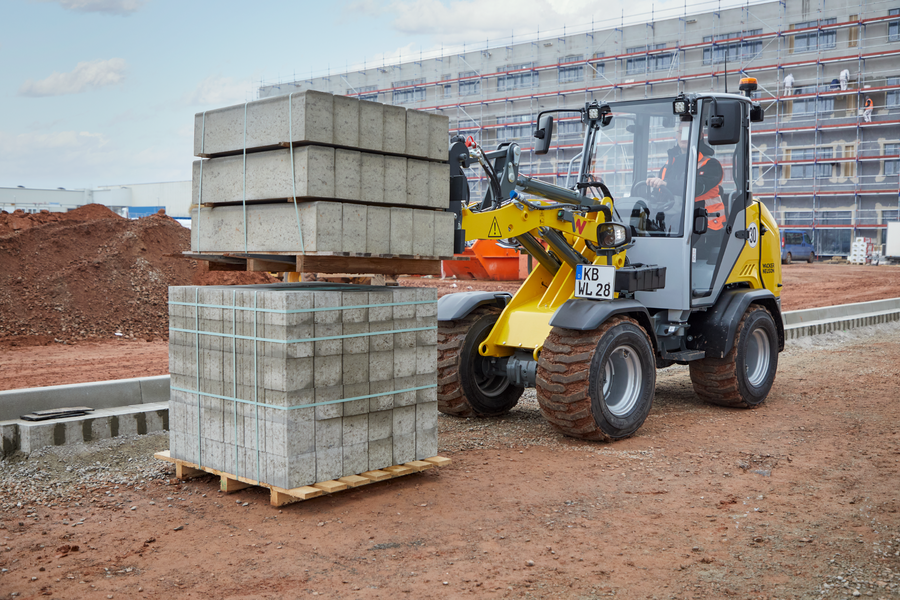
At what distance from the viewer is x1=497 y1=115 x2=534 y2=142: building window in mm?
50219

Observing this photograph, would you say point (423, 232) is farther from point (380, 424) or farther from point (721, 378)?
point (721, 378)

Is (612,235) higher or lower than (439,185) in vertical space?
lower

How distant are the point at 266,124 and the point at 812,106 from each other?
45.4 m

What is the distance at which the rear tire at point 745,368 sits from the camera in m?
8.62

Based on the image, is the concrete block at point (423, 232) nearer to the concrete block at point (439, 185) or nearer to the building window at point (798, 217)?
the concrete block at point (439, 185)

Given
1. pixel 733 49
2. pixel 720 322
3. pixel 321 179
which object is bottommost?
pixel 720 322

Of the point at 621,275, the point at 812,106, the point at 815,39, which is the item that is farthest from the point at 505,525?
the point at 815,39

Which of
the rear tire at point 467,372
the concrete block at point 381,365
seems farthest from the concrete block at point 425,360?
the rear tire at point 467,372

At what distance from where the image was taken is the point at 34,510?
17.8 ft

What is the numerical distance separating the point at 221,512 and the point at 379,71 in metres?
61.5

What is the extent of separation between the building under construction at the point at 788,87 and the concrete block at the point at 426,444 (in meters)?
32.2

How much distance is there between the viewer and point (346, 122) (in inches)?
216

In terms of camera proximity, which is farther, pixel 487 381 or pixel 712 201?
pixel 712 201

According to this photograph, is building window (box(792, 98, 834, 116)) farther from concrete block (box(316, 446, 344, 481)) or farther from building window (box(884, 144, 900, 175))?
concrete block (box(316, 446, 344, 481))
